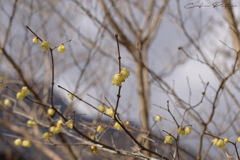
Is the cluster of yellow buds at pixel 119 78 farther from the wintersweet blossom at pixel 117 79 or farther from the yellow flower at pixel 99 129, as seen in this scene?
the yellow flower at pixel 99 129

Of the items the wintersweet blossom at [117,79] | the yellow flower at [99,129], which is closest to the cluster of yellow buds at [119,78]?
the wintersweet blossom at [117,79]

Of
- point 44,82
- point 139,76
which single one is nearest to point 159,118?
point 139,76

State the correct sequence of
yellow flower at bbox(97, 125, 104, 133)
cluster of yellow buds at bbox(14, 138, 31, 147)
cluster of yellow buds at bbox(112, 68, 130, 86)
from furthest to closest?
cluster of yellow buds at bbox(14, 138, 31, 147) < yellow flower at bbox(97, 125, 104, 133) < cluster of yellow buds at bbox(112, 68, 130, 86)

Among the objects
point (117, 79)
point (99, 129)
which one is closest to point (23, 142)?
point (99, 129)

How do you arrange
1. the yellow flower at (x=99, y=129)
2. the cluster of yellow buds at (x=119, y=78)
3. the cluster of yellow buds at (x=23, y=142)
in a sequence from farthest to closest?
1. the cluster of yellow buds at (x=23, y=142)
2. the yellow flower at (x=99, y=129)
3. the cluster of yellow buds at (x=119, y=78)

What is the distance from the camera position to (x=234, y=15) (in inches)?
121

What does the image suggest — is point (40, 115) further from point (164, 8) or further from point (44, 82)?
point (164, 8)

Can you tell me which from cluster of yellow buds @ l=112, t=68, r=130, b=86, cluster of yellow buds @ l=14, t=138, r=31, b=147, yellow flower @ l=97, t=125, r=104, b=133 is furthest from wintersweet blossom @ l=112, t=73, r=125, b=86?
cluster of yellow buds @ l=14, t=138, r=31, b=147

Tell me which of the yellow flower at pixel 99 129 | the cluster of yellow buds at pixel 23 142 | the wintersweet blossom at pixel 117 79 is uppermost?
the wintersweet blossom at pixel 117 79

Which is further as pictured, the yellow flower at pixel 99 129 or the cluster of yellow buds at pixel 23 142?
the cluster of yellow buds at pixel 23 142

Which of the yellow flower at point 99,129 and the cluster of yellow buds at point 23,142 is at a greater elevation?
the yellow flower at point 99,129

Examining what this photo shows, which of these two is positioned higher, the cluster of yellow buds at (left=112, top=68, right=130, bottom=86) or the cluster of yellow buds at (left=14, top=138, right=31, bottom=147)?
the cluster of yellow buds at (left=112, top=68, right=130, bottom=86)

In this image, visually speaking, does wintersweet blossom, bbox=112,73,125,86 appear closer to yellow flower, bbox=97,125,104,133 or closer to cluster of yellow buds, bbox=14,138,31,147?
yellow flower, bbox=97,125,104,133

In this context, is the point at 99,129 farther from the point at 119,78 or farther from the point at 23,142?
the point at 23,142
